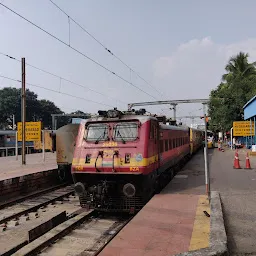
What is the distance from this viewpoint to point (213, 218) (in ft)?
20.5

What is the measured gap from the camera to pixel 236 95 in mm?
37719

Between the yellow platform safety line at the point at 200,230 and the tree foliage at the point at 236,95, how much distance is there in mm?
30651

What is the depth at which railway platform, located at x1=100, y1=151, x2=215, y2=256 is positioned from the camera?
17.5ft

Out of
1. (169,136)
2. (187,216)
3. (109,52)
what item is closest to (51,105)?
(109,52)

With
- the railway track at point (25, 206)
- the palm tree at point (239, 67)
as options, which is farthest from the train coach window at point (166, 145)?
the palm tree at point (239, 67)

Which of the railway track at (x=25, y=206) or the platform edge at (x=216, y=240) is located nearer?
the platform edge at (x=216, y=240)

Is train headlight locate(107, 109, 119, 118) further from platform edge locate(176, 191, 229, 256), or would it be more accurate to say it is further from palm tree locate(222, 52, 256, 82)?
palm tree locate(222, 52, 256, 82)

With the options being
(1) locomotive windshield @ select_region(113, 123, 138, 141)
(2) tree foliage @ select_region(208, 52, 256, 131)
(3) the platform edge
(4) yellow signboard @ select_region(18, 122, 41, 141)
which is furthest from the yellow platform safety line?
(2) tree foliage @ select_region(208, 52, 256, 131)

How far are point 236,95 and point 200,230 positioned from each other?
33999 millimetres

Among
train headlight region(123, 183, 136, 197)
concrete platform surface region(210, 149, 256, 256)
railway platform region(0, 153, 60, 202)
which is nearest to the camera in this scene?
concrete platform surface region(210, 149, 256, 256)

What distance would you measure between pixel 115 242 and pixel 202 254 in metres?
1.79

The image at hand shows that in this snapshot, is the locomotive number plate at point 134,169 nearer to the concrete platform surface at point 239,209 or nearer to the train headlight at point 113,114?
the train headlight at point 113,114

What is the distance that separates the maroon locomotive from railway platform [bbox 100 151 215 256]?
63 centimetres

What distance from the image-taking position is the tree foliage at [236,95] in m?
37.6
